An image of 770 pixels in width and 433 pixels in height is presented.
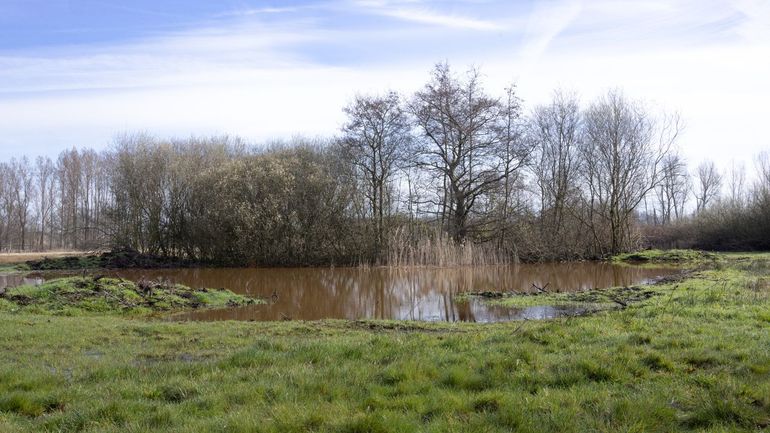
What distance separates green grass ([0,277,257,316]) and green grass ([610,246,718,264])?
23.5m

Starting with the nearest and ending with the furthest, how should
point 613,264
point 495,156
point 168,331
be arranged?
point 168,331
point 613,264
point 495,156

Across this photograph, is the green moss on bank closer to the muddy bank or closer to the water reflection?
the water reflection

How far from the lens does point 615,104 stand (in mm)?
37188

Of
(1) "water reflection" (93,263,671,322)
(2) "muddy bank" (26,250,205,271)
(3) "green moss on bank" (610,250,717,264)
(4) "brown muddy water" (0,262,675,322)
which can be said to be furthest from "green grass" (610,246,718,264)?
(2) "muddy bank" (26,250,205,271)

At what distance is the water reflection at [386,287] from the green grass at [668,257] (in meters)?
3.27

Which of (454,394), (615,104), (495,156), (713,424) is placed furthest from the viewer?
(615,104)

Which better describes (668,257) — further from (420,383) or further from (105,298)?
(420,383)

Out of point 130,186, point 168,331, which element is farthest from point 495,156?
point 168,331

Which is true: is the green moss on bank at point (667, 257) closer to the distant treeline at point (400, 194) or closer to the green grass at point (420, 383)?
the distant treeline at point (400, 194)

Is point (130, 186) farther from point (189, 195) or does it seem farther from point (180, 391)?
point (180, 391)

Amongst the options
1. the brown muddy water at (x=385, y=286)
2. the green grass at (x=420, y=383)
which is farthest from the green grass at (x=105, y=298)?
the green grass at (x=420, y=383)

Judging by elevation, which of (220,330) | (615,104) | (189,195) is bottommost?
(220,330)

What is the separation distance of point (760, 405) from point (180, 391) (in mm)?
4718

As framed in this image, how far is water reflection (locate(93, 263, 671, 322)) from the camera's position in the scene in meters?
13.7
